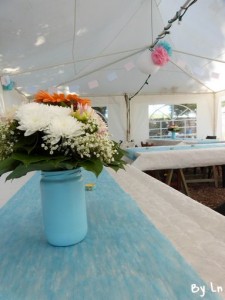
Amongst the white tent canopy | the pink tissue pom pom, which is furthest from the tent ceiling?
the pink tissue pom pom

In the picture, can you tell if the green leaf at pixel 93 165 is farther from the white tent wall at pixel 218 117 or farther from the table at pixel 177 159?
the white tent wall at pixel 218 117

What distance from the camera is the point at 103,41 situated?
14.5ft

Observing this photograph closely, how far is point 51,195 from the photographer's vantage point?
2.06ft

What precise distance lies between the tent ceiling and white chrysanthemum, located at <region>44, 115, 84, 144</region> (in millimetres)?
2477

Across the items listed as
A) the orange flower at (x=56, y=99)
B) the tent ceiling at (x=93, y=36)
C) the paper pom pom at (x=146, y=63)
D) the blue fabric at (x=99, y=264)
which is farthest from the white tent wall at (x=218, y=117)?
the orange flower at (x=56, y=99)

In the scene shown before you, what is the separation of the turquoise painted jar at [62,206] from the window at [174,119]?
27.4 feet

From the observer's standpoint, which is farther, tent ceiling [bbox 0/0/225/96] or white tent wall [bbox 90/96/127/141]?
white tent wall [bbox 90/96/127/141]

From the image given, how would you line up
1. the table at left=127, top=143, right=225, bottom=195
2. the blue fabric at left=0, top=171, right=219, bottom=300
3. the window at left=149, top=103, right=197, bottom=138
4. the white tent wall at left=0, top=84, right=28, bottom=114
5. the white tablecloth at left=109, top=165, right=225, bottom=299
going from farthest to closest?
the window at left=149, top=103, right=197, bottom=138
the white tent wall at left=0, top=84, right=28, bottom=114
the table at left=127, top=143, right=225, bottom=195
the white tablecloth at left=109, top=165, right=225, bottom=299
the blue fabric at left=0, top=171, right=219, bottom=300

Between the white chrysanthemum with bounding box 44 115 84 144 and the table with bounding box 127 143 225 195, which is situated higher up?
the white chrysanthemum with bounding box 44 115 84 144

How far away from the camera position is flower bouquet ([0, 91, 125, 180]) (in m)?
0.55

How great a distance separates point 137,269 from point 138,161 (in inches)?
101

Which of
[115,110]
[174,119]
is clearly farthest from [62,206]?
[174,119]

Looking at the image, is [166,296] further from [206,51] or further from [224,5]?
[206,51]

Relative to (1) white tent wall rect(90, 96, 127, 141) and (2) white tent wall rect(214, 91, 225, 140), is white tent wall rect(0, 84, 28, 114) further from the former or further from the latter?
(2) white tent wall rect(214, 91, 225, 140)
